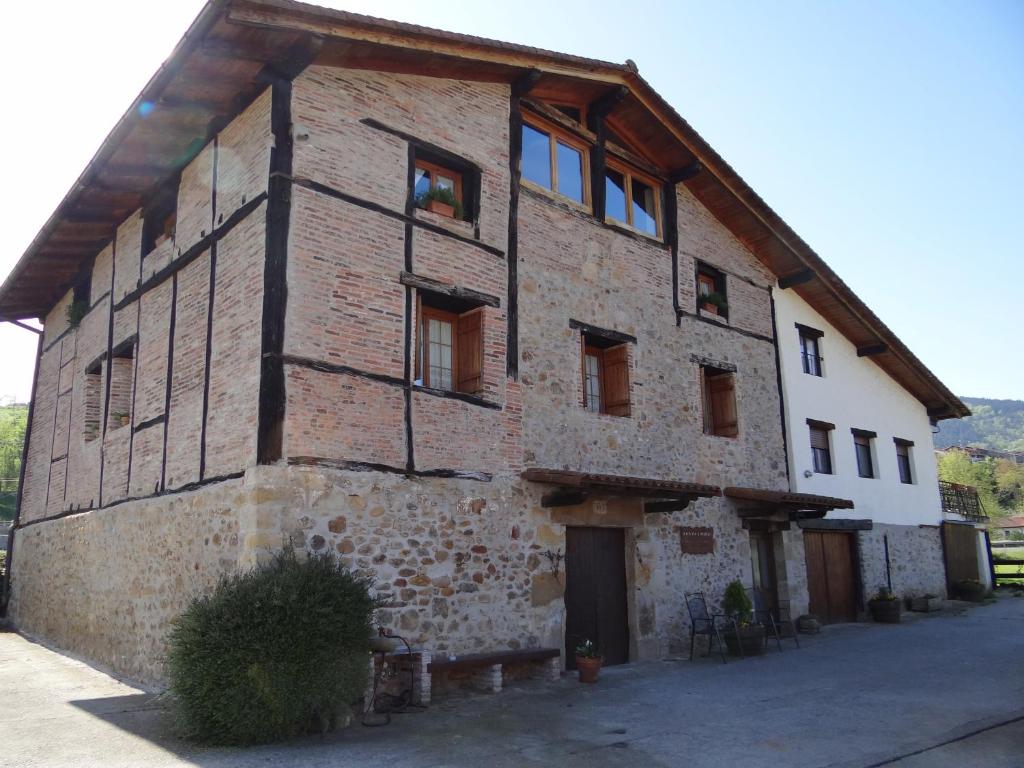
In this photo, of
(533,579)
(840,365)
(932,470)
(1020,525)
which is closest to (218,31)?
(533,579)

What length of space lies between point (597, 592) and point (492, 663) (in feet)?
7.69

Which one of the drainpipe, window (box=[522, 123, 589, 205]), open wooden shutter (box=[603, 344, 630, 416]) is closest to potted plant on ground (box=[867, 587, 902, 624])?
open wooden shutter (box=[603, 344, 630, 416])

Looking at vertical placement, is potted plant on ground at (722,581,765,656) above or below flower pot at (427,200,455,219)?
below

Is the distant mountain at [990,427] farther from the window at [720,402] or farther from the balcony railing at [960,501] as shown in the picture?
the window at [720,402]

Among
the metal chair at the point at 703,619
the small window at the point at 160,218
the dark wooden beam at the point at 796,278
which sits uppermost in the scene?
the dark wooden beam at the point at 796,278

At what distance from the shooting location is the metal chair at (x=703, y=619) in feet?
34.9

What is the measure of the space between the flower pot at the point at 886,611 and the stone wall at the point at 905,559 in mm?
416

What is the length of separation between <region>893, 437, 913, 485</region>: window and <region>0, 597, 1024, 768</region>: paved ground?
8.05 metres

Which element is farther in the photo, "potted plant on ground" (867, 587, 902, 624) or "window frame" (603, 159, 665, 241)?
"potted plant on ground" (867, 587, 902, 624)

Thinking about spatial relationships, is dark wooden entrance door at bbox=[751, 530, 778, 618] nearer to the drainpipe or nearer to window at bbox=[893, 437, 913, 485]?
window at bbox=[893, 437, 913, 485]

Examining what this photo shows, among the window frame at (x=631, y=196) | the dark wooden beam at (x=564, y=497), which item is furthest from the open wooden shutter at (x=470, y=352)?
the window frame at (x=631, y=196)

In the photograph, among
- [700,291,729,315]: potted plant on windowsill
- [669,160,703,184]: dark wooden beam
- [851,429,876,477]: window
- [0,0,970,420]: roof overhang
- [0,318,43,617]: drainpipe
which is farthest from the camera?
[851,429,876,477]: window

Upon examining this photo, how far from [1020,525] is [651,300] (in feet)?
169

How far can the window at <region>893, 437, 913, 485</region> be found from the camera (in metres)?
17.6
